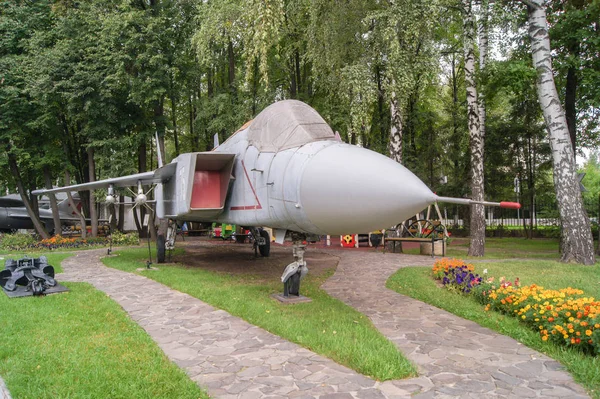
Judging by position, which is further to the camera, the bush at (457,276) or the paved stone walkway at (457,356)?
the bush at (457,276)

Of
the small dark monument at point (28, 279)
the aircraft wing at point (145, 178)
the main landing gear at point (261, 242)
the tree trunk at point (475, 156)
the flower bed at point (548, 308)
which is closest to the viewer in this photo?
the flower bed at point (548, 308)

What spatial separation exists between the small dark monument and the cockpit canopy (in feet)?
15.3

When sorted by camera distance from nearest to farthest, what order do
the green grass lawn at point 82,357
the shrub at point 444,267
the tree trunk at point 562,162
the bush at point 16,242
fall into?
the green grass lawn at point 82,357, the shrub at point 444,267, the tree trunk at point 562,162, the bush at point 16,242

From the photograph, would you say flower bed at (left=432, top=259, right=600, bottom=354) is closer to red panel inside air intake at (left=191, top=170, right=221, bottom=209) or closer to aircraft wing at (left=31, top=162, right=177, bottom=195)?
red panel inside air intake at (left=191, top=170, right=221, bottom=209)

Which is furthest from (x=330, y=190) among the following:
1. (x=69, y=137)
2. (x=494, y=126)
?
(x=69, y=137)

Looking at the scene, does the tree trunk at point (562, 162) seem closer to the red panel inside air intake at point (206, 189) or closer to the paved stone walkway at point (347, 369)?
the paved stone walkway at point (347, 369)

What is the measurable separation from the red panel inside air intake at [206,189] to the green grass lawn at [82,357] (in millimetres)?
2669

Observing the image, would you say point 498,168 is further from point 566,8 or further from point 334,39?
point 334,39

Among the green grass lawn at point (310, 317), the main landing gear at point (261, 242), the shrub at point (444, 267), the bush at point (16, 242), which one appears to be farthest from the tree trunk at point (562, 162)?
the bush at point (16, 242)

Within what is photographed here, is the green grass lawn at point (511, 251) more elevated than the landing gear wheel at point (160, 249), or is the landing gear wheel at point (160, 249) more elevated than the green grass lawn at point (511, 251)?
the landing gear wheel at point (160, 249)

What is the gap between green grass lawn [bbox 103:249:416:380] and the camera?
4254 mm

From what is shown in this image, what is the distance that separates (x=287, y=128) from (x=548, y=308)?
4375 mm

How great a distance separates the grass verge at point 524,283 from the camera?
411 cm

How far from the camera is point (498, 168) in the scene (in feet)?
72.0
